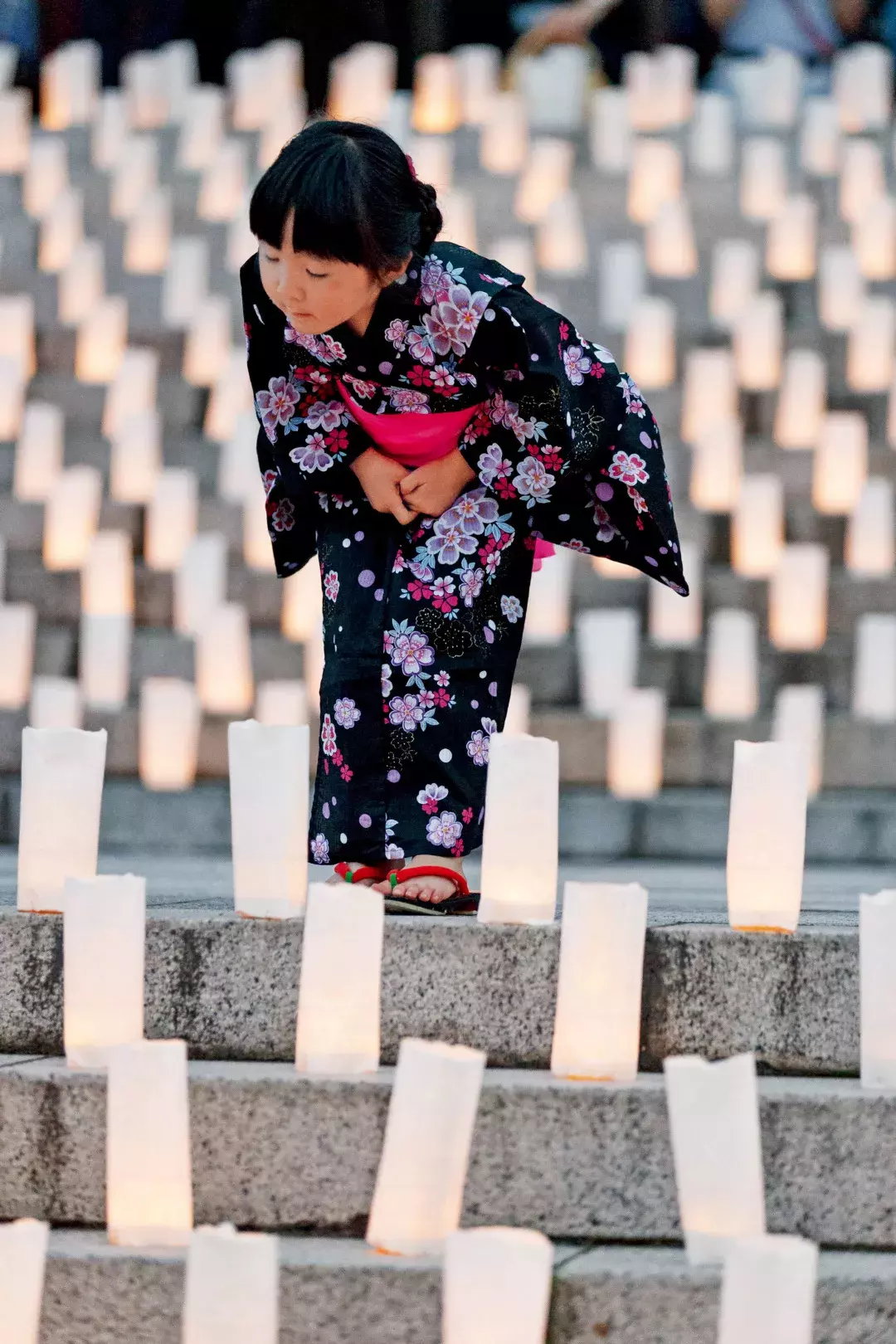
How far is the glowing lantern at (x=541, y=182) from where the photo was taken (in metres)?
5.20

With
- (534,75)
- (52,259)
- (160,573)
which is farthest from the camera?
(534,75)

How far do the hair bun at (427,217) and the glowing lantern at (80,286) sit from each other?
109 inches

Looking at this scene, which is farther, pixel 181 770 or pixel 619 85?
pixel 619 85

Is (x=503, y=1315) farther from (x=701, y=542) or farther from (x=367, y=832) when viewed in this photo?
(x=701, y=542)

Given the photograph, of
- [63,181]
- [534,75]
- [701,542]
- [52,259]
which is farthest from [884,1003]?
[534,75]

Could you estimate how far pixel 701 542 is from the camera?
3.98 m

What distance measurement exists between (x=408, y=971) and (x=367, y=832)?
265 mm

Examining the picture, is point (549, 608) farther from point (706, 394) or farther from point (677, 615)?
point (706, 394)

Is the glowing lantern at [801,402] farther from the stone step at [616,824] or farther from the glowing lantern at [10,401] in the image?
the glowing lantern at [10,401]

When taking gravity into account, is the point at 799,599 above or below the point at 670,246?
below

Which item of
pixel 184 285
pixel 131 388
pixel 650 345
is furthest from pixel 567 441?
pixel 184 285

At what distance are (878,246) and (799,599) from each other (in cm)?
146

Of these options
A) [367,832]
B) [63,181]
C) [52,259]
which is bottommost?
[367,832]

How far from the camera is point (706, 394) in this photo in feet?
13.9
